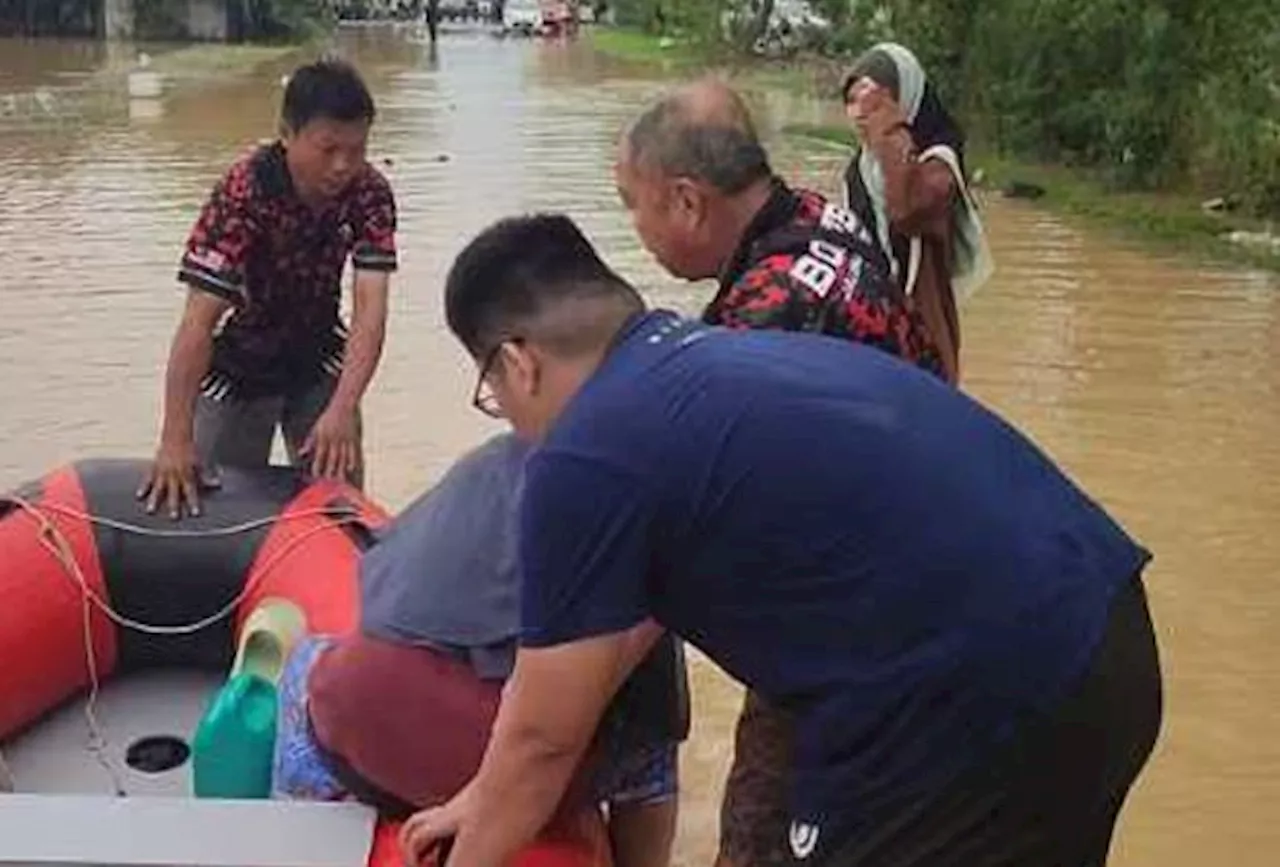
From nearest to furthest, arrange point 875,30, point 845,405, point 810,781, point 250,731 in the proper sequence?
point 845,405
point 810,781
point 250,731
point 875,30

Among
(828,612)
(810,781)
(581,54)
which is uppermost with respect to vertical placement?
(828,612)

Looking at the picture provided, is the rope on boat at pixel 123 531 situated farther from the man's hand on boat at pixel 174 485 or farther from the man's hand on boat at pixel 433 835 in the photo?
the man's hand on boat at pixel 433 835

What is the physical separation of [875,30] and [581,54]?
704 inches

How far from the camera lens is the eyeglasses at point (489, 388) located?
2012mm

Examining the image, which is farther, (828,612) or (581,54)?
(581,54)

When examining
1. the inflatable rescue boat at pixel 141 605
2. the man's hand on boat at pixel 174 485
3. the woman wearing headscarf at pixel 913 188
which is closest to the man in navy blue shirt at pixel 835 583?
the woman wearing headscarf at pixel 913 188

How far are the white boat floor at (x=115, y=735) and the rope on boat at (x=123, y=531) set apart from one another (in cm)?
2

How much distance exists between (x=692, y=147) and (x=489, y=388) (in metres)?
0.50

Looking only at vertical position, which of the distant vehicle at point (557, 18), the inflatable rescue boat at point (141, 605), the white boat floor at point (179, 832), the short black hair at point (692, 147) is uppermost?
the short black hair at point (692, 147)

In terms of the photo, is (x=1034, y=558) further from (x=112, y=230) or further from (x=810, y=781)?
(x=112, y=230)

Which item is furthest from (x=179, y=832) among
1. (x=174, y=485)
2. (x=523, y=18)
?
(x=523, y=18)

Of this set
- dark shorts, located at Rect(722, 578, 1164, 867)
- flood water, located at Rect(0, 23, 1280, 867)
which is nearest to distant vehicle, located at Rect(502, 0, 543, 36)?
flood water, located at Rect(0, 23, 1280, 867)

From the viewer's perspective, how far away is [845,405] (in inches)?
73.4

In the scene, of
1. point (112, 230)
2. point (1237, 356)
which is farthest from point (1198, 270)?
point (112, 230)
